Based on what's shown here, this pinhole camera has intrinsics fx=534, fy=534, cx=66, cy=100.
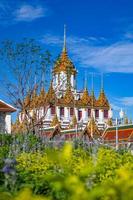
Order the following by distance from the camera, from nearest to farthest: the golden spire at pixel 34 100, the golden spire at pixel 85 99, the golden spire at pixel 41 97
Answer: the golden spire at pixel 34 100 < the golden spire at pixel 41 97 < the golden spire at pixel 85 99

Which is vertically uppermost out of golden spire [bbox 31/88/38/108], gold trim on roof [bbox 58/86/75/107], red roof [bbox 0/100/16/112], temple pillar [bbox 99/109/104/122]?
gold trim on roof [bbox 58/86/75/107]

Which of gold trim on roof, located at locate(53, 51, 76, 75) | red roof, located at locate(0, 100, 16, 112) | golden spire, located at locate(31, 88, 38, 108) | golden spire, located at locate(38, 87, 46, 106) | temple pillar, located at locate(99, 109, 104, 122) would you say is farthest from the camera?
temple pillar, located at locate(99, 109, 104, 122)

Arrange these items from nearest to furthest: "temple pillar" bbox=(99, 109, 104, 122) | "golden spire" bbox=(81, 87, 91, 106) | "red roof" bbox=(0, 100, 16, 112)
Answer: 1. "red roof" bbox=(0, 100, 16, 112)
2. "golden spire" bbox=(81, 87, 91, 106)
3. "temple pillar" bbox=(99, 109, 104, 122)

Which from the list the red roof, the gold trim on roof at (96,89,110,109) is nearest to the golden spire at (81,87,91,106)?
the gold trim on roof at (96,89,110,109)

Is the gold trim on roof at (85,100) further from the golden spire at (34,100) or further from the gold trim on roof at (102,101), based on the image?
the golden spire at (34,100)

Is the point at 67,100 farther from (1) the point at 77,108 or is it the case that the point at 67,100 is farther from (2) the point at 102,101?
(2) the point at 102,101

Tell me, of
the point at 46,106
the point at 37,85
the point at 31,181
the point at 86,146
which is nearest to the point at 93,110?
the point at 46,106

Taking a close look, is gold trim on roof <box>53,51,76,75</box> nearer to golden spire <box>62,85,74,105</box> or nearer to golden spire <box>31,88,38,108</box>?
golden spire <box>31,88,38,108</box>

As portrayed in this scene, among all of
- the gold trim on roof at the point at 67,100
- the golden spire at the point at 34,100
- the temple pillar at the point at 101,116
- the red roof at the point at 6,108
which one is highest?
the gold trim on roof at the point at 67,100

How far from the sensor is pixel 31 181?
5.67 m

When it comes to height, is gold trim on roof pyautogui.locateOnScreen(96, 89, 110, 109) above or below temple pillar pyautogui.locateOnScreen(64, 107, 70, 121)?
above

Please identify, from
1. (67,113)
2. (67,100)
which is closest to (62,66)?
(67,100)

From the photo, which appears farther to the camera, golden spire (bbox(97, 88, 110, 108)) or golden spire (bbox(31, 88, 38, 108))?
golden spire (bbox(97, 88, 110, 108))

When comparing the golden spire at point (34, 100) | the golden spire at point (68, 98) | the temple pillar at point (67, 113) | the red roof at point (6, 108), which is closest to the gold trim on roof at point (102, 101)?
the temple pillar at point (67, 113)
